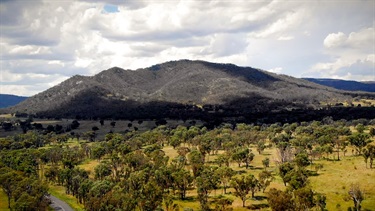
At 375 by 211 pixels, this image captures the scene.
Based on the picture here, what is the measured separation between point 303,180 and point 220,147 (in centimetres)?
9306

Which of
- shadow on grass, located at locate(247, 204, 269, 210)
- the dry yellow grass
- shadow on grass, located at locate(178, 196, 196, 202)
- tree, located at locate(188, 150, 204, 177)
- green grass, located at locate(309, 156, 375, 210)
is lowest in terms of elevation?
shadow on grass, located at locate(178, 196, 196, 202)

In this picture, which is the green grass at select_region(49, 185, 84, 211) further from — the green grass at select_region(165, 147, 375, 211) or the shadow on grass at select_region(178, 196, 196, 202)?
the green grass at select_region(165, 147, 375, 211)

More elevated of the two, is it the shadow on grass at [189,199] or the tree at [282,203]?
the tree at [282,203]

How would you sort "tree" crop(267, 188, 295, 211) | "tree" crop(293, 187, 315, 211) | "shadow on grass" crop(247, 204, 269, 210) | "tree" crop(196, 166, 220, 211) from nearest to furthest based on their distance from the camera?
"tree" crop(267, 188, 295, 211) → "tree" crop(293, 187, 315, 211) → "shadow on grass" crop(247, 204, 269, 210) → "tree" crop(196, 166, 220, 211)

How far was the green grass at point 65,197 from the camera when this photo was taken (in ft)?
388

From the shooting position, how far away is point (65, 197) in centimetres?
13288

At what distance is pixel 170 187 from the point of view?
131 m

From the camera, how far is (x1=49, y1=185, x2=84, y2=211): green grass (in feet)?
388

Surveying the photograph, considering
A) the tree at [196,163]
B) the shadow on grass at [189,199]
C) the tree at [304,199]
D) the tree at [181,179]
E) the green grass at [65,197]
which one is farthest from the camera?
the tree at [196,163]

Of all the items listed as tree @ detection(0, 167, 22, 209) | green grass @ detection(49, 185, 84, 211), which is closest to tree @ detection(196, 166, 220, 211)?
green grass @ detection(49, 185, 84, 211)

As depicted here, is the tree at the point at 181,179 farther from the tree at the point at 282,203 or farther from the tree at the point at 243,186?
the tree at the point at 282,203

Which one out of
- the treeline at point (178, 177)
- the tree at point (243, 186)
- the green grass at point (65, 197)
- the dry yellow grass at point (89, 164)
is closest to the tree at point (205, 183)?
the treeline at point (178, 177)

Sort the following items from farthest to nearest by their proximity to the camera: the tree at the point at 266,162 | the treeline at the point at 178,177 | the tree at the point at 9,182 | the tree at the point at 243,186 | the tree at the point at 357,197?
the tree at the point at 266,162 < the tree at the point at 9,182 < the tree at the point at 243,186 < the treeline at the point at 178,177 < the tree at the point at 357,197

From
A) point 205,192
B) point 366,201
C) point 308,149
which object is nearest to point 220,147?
point 308,149
